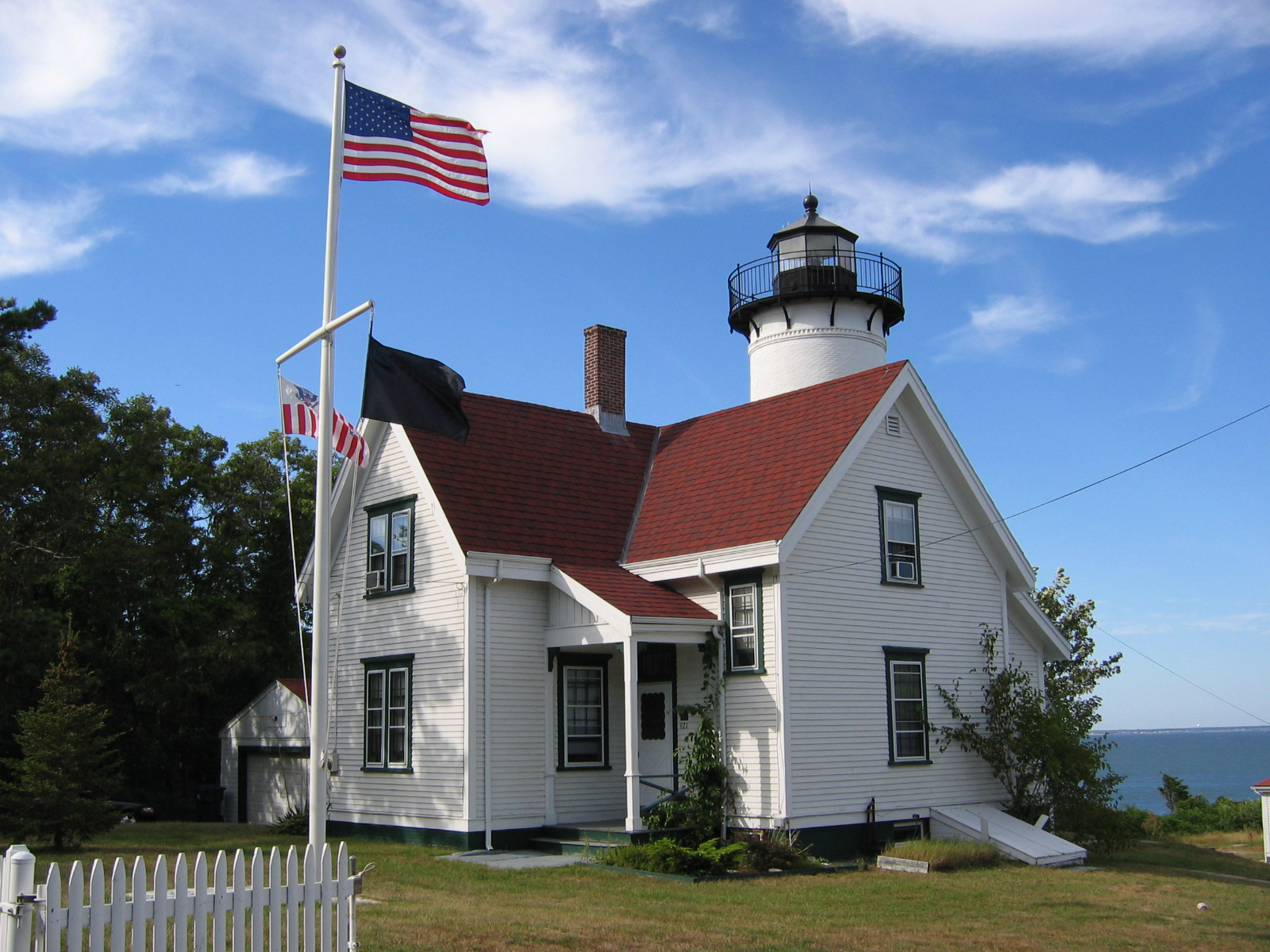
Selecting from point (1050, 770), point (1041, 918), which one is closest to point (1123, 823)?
point (1050, 770)

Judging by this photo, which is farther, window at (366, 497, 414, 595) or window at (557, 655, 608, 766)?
window at (366, 497, 414, 595)

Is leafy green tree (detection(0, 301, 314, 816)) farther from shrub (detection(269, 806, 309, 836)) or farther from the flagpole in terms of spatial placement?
the flagpole

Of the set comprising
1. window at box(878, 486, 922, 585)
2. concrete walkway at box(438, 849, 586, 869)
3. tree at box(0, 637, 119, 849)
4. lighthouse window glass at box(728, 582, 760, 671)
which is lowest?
concrete walkway at box(438, 849, 586, 869)

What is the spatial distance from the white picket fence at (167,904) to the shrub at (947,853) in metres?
9.90

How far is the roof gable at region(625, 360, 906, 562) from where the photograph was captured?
58.1ft

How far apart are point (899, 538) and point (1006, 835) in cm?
464

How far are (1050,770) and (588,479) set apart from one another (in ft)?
28.7

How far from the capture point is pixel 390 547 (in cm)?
1964

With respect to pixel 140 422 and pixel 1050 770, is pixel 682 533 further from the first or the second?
pixel 140 422

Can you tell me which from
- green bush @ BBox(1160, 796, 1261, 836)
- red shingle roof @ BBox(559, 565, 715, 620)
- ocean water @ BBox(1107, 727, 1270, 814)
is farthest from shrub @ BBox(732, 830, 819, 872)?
ocean water @ BBox(1107, 727, 1270, 814)

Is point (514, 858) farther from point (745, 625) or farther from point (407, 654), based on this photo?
point (745, 625)

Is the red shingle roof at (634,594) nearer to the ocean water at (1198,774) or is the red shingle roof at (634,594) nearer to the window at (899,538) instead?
the window at (899,538)

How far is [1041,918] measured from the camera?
11.8m

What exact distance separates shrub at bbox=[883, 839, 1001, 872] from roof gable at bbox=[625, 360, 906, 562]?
14.8 ft
